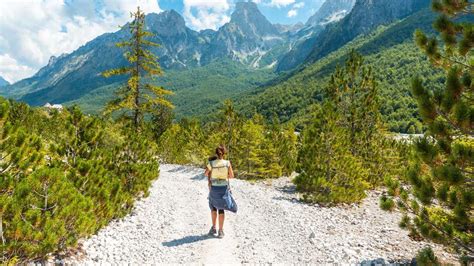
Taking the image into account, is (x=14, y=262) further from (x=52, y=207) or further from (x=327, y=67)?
(x=327, y=67)

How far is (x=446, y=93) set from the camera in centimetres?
643

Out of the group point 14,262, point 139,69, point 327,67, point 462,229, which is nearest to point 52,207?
point 14,262

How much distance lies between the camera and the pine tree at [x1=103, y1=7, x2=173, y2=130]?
25859mm

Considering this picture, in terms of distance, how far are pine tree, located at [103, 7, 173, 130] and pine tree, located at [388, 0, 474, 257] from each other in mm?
21459

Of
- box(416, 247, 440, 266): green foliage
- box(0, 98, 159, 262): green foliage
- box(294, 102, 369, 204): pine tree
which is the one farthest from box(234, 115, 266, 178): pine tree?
box(416, 247, 440, 266): green foliage

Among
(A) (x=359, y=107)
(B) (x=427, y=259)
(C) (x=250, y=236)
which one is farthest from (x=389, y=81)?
(B) (x=427, y=259)

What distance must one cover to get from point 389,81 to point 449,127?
129 metres

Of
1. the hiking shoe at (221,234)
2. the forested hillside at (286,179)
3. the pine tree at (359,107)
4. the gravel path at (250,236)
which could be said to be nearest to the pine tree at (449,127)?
the forested hillside at (286,179)

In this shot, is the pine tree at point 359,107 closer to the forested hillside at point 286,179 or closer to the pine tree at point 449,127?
the forested hillside at point 286,179

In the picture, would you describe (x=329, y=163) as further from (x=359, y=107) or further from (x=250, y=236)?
(x=250, y=236)

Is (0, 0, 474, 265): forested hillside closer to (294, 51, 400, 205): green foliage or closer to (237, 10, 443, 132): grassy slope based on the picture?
(294, 51, 400, 205): green foliage

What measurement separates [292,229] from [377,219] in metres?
6.32

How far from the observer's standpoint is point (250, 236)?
10.9 m

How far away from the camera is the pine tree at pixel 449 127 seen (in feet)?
20.7
